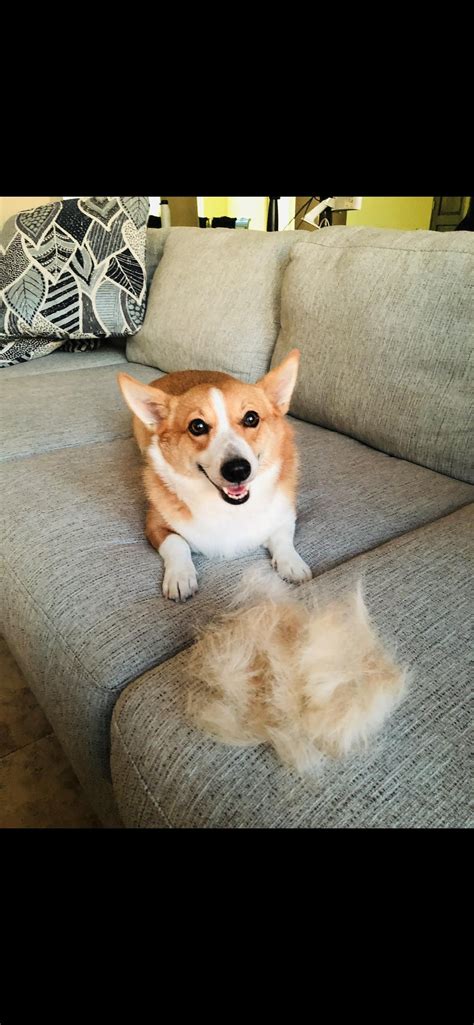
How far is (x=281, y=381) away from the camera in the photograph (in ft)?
3.92

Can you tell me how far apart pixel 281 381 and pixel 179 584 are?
510 mm

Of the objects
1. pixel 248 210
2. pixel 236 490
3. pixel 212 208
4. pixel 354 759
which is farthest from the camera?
pixel 212 208

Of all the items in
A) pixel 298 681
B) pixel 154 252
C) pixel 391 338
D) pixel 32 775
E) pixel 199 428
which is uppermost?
pixel 154 252

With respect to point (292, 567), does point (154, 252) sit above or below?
above

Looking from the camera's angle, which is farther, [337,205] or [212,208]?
[212,208]

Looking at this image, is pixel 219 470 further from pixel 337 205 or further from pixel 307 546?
pixel 337 205

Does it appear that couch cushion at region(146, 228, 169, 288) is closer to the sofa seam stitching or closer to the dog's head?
the dog's head

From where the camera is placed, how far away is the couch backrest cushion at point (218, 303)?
1757 mm

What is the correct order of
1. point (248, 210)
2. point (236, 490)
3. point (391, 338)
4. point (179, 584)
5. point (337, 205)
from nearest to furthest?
1. point (179, 584)
2. point (236, 490)
3. point (391, 338)
4. point (337, 205)
5. point (248, 210)

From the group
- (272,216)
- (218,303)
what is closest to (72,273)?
(218,303)

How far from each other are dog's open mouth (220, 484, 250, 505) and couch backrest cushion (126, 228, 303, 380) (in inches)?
31.8

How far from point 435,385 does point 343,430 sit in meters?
0.32
